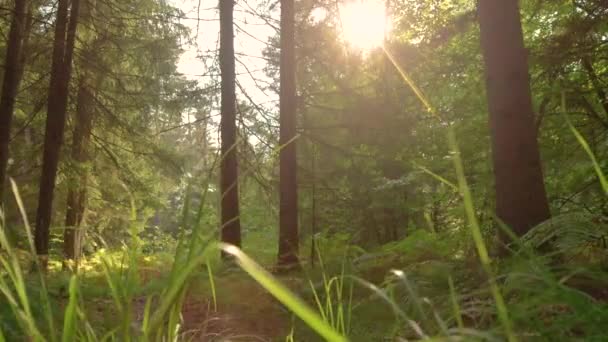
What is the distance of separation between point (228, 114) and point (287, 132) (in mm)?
1401

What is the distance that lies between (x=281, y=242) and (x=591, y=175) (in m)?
5.33

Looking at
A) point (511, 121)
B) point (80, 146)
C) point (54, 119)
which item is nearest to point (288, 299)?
point (511, 121)

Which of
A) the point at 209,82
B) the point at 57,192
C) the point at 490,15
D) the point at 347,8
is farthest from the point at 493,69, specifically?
the point at 57,192

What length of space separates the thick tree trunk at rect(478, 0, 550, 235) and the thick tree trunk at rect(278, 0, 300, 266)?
205 inches

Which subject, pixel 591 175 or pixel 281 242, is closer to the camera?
pixel 591 175

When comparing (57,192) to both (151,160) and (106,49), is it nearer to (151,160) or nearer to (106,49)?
(151,160)

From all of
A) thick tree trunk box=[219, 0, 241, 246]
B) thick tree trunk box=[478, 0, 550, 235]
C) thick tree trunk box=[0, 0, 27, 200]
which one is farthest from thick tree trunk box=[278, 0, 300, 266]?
thick tree trunk box=[478, 0, 550, 235]

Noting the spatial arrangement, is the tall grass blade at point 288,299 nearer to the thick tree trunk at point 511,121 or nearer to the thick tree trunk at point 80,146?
the thick tree trunk at point 511,121

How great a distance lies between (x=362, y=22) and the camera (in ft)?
34.0

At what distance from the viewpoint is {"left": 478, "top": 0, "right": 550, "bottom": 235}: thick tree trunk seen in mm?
4254

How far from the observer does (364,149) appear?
14133 millimetres

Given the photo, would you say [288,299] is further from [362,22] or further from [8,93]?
[362,22]

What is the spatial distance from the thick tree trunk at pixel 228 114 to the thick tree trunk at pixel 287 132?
3.27 ft

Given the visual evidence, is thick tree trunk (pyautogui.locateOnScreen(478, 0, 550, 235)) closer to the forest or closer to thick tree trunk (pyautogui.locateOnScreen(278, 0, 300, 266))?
the forest
